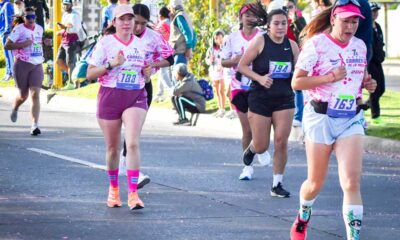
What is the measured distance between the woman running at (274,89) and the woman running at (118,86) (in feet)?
4.23

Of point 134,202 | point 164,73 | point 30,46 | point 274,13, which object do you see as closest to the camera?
point 134,202

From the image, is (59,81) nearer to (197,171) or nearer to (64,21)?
(64,21)

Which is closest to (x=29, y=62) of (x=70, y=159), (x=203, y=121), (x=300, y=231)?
(x=70, y=159)

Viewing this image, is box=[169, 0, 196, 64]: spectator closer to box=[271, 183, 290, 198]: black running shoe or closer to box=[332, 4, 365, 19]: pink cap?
box=[271, 183, 290, 198]: black running shoe

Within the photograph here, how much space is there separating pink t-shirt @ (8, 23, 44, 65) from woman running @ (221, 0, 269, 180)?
498cm

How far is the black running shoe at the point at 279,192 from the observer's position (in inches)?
444

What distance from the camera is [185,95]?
19.1m

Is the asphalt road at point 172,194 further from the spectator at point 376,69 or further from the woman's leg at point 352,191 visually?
the spectator at point 376,69

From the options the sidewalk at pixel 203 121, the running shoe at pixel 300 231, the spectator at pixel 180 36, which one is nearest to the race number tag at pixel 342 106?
the running shoe at pixel 300 231

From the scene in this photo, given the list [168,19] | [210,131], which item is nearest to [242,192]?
[210,131]

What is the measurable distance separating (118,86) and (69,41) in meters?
16.1

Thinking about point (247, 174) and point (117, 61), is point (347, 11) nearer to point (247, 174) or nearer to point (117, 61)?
point (117, 61)

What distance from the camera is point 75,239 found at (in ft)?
29.1

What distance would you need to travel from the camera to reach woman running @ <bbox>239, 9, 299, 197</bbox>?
11.3 metres
